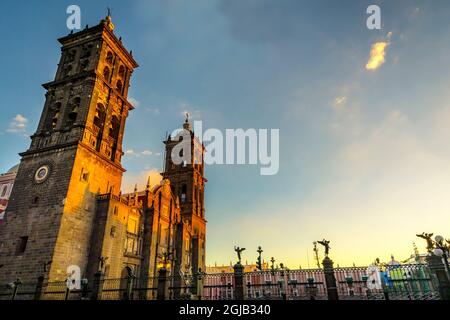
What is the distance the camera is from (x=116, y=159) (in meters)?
29.9

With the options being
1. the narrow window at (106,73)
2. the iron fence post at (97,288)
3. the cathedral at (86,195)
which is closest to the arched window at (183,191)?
the cathedral at (86,195)

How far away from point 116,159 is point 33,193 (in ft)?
27.1

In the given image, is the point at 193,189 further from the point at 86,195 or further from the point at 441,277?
the point at 441,277

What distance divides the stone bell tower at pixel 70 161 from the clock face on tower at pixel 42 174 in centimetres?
10

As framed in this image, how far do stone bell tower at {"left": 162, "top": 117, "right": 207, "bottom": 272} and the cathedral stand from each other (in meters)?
2.86

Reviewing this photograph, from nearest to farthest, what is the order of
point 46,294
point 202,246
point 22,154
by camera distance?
1. point 46,294
2. point 22,154
3. point 202,246

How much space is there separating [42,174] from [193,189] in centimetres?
2324

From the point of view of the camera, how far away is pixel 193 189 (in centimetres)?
4472

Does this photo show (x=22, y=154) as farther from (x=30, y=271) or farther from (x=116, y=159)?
(x=30, y=271)
